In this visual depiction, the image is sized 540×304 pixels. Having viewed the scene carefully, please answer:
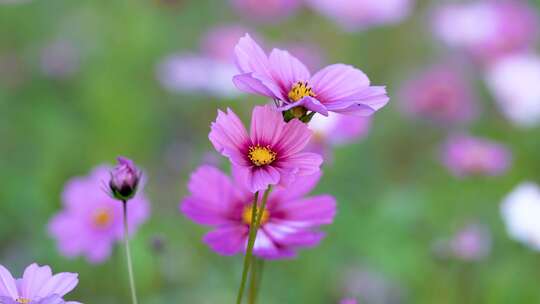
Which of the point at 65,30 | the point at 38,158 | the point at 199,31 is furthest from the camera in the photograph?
the point at 199,31

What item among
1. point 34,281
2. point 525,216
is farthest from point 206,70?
point 34,281

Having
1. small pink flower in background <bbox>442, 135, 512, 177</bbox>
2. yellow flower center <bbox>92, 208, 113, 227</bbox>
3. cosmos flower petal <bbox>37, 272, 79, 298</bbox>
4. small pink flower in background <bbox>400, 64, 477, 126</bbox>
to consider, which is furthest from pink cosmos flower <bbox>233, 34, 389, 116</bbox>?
small pink flower in background <bbox>400, 64, 477, 126</bbox>

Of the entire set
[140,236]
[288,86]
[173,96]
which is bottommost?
[288,86]

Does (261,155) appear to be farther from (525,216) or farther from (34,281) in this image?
(525,216)

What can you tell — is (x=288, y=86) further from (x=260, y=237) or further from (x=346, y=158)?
(x=346, y=158)

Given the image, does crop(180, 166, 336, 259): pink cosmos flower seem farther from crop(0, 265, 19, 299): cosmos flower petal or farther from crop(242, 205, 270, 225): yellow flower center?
crop(0, 265, 19, 299): cosmos flower petal

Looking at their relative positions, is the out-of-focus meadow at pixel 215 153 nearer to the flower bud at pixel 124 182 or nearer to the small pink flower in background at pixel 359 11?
the small pink flower in background at pixel 359 11

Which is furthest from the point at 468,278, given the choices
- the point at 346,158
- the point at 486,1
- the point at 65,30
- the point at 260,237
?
A: the point at 65,30
